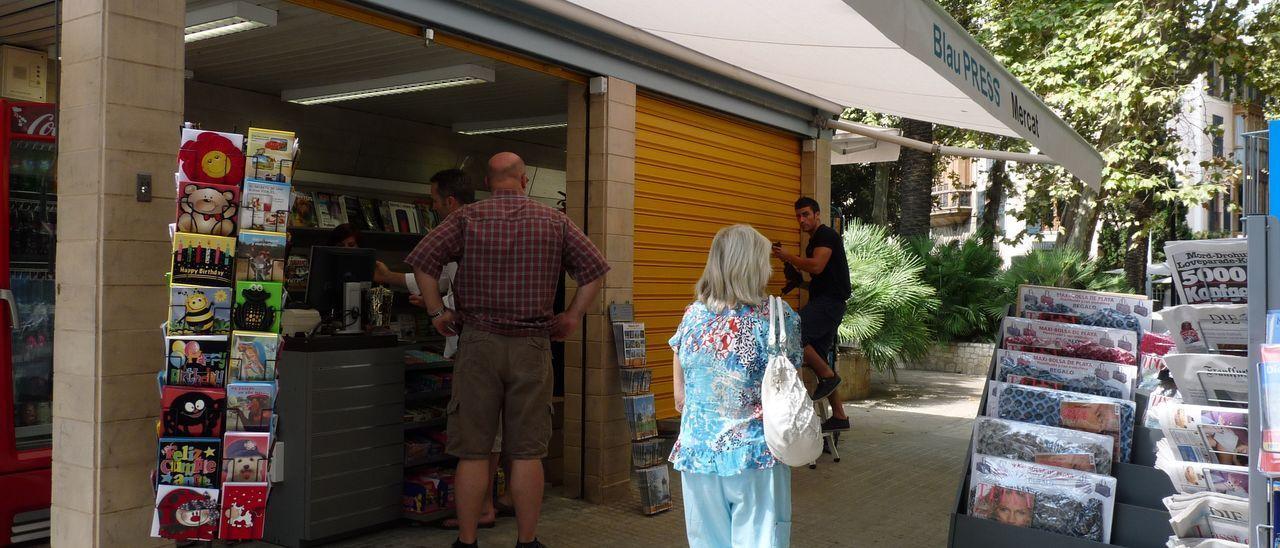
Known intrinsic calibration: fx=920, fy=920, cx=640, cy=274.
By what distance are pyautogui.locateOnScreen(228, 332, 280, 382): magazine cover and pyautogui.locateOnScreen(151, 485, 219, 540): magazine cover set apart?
1.45 ft

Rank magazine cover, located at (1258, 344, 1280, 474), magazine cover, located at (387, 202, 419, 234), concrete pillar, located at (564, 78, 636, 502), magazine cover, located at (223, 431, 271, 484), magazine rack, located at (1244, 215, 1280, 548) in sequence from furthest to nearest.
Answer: magazine cover, located at (387, 202, 419, 234) < concrete pillar, located at (564, 78, 636, 502) < magazine cover, located at (223, 431, 271, 484) < magazine rack, located at (1244, 215, 1280, 548) < magazine cover, located at (1258, 344, 1280, 474)

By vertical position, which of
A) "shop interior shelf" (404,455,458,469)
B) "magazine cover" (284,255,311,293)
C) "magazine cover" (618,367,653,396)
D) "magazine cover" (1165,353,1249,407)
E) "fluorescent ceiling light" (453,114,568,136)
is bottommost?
"shop interior shelf" (404,455,458,469)

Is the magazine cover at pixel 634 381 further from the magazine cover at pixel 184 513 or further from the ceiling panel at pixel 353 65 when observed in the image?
the magazine cover at pixel 184 513

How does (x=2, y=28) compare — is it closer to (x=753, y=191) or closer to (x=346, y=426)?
(x=346, y=426)

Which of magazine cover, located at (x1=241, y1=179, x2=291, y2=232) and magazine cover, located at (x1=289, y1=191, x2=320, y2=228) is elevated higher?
magazine cover, located at (x1=289, y1=191, x2=320, y2=228)

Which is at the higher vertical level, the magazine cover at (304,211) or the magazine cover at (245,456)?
the magazine cover at (304,211)

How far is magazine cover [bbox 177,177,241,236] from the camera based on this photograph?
336 centimetres

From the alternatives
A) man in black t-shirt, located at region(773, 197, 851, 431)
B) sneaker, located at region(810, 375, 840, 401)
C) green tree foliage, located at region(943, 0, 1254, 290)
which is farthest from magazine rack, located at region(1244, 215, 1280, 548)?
green tree foliage, located at region(943, 0, 1254, 290)

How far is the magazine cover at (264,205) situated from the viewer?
3.50 metres

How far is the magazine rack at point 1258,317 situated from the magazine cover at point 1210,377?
0.33 metres

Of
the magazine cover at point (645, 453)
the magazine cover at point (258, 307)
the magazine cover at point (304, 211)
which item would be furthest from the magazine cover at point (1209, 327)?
the magazine cover at point (304, 211)

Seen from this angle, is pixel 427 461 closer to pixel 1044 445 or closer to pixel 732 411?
pixel 732 411

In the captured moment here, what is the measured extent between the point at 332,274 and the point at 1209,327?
4.16 meters

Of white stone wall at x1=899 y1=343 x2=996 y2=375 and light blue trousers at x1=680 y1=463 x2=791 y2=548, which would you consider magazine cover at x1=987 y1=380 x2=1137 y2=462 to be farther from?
white stone wall at x1=899 y1=343 x2=996 y2=375
